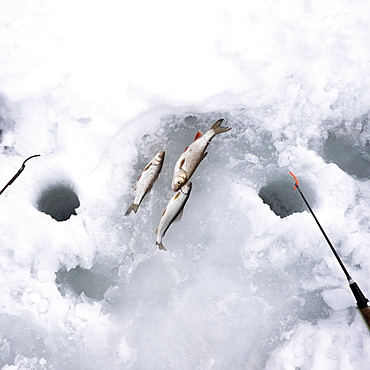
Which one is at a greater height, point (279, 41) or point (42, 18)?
point (279, 41)

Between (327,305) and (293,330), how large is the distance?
1.29 ft

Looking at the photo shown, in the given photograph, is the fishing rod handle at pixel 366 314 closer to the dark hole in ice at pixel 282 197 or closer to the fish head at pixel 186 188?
the dark hole in ice at pixel 282 197

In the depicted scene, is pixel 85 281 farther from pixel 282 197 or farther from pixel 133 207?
pixel 282 197

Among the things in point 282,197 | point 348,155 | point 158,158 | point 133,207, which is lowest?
point 133,207

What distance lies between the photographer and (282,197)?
11.6ft

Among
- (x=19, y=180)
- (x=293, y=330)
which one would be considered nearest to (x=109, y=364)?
(x=293, y=330)

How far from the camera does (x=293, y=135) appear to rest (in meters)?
3.33

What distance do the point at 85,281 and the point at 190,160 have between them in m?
1.56

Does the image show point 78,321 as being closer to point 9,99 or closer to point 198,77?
point 9,99

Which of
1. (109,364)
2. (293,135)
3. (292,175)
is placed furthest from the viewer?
(293,135)

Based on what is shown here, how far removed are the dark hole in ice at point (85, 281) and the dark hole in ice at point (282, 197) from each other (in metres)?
1.87

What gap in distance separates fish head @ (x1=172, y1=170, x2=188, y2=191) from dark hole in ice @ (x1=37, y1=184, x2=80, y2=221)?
1.15 metres

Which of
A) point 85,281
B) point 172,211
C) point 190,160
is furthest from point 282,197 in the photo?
point 85,281

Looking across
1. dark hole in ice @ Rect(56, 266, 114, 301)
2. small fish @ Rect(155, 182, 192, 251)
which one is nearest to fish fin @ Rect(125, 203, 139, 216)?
small fish @ Rect(155, 182, 192, 251)
